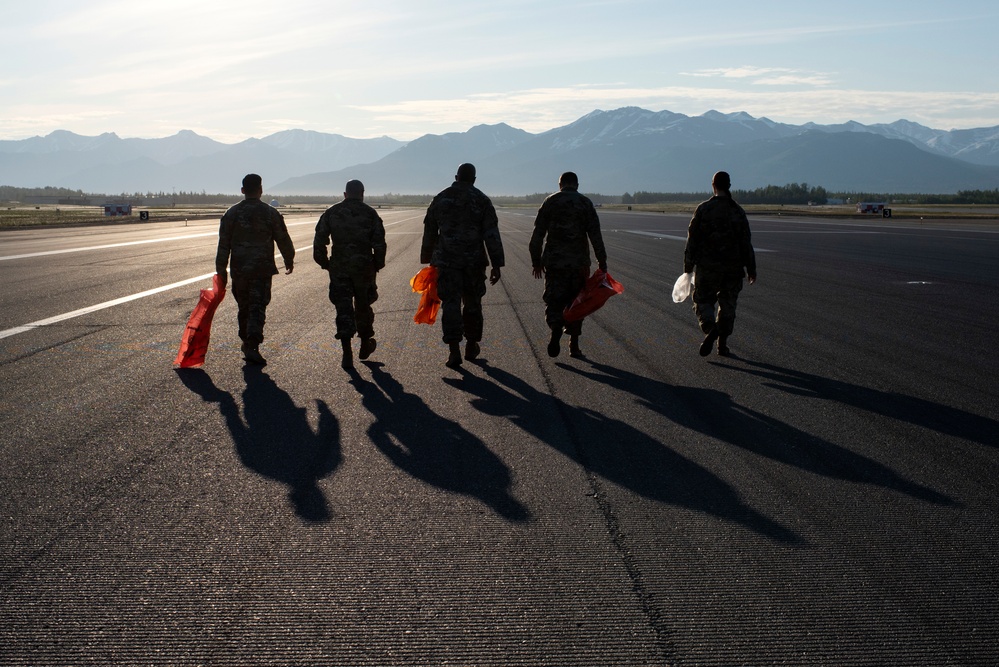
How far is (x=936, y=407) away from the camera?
7.14 metres

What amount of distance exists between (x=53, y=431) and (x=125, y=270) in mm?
14666

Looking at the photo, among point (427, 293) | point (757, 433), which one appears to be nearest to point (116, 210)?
point (427, 293)

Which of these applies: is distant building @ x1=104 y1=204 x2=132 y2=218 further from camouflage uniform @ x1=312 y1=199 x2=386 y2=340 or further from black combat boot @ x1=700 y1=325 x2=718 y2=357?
black combat boot @ x1=700 y1=325 x2=718 y2=357

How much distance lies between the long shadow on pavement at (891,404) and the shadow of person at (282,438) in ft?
13.2

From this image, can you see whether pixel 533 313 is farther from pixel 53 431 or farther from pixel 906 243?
pixel 906 243

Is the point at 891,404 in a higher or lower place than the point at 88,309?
lower

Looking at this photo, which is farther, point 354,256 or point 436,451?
point 354,256

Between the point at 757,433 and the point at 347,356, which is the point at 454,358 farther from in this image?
the point at 757,433

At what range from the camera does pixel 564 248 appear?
9.66m

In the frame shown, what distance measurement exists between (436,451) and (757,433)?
7.39 ft

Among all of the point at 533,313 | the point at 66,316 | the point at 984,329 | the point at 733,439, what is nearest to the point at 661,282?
the point at 533,313

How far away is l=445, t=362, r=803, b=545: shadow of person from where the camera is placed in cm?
475

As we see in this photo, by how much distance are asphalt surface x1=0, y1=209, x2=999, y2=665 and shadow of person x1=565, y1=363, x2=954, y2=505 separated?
1.3 inches

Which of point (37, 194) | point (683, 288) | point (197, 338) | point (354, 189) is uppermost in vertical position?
point (37, 194)
